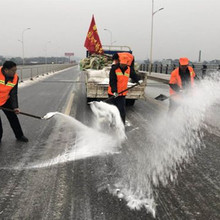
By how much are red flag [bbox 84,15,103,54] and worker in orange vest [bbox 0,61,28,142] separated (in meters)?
8.01

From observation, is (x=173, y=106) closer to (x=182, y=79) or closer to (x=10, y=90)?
(x=182, y=79)

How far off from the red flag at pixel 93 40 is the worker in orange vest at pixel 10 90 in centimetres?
801

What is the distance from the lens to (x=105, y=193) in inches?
106

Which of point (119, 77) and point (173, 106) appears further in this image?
point (173, 106)

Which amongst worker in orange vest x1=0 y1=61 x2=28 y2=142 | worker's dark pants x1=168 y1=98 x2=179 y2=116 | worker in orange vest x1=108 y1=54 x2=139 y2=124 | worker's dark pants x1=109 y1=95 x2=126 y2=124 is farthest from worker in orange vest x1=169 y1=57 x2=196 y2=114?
worker in orange vest x1=0 y1=61 x2=28 y2=142

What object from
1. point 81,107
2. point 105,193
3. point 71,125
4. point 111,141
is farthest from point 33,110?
point 105,193

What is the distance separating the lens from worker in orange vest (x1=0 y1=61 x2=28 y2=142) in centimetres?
404

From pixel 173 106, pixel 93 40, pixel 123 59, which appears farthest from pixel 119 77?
pixel 93 40

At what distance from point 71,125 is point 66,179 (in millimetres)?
2867

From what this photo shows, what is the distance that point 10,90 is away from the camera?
168 inches

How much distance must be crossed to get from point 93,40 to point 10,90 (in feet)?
27.3

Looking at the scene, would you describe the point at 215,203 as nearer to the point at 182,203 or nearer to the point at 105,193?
the point at 182,203

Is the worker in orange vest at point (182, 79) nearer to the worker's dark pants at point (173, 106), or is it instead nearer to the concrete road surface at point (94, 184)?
the worker's dark pants at point (173, 106)

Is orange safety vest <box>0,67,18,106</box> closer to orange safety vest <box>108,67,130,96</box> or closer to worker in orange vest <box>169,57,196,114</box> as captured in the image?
orange safety vest <box>108,67,130,96</box>
